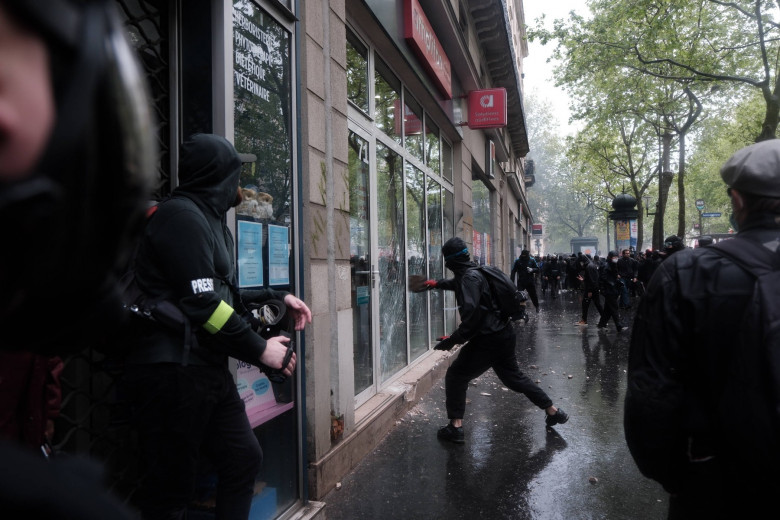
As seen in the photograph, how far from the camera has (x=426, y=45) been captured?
6.72 metres

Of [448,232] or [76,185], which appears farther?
[448,232]

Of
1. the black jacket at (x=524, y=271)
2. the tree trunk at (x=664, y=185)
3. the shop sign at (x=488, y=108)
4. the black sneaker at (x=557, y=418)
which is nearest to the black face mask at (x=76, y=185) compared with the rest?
the black sneaker at (x=557, y=418)

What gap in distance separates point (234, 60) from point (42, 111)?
2586 mm

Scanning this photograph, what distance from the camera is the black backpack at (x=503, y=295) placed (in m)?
4.76

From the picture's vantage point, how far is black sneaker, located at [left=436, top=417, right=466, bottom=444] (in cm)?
482

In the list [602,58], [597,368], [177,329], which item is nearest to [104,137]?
[177,329]

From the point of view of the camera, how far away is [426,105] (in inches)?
301

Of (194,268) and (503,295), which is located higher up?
(194,268)

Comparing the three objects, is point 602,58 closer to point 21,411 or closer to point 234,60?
point 234,60

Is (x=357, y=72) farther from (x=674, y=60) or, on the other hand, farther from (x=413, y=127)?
(x=674, y=60)

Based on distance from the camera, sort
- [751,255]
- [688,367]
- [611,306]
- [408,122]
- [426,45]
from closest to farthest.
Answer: [751,255]
[688,367]
[426,45]
[408,122]
[611,306]

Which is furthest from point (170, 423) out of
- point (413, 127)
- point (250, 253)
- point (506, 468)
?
point (413, 127)

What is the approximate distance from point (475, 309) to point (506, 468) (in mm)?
1270

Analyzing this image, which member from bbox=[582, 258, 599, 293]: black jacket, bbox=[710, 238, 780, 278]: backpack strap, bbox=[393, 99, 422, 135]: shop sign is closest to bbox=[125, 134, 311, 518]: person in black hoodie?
bbox=[710, 238, 780, 278]: backpack strap
